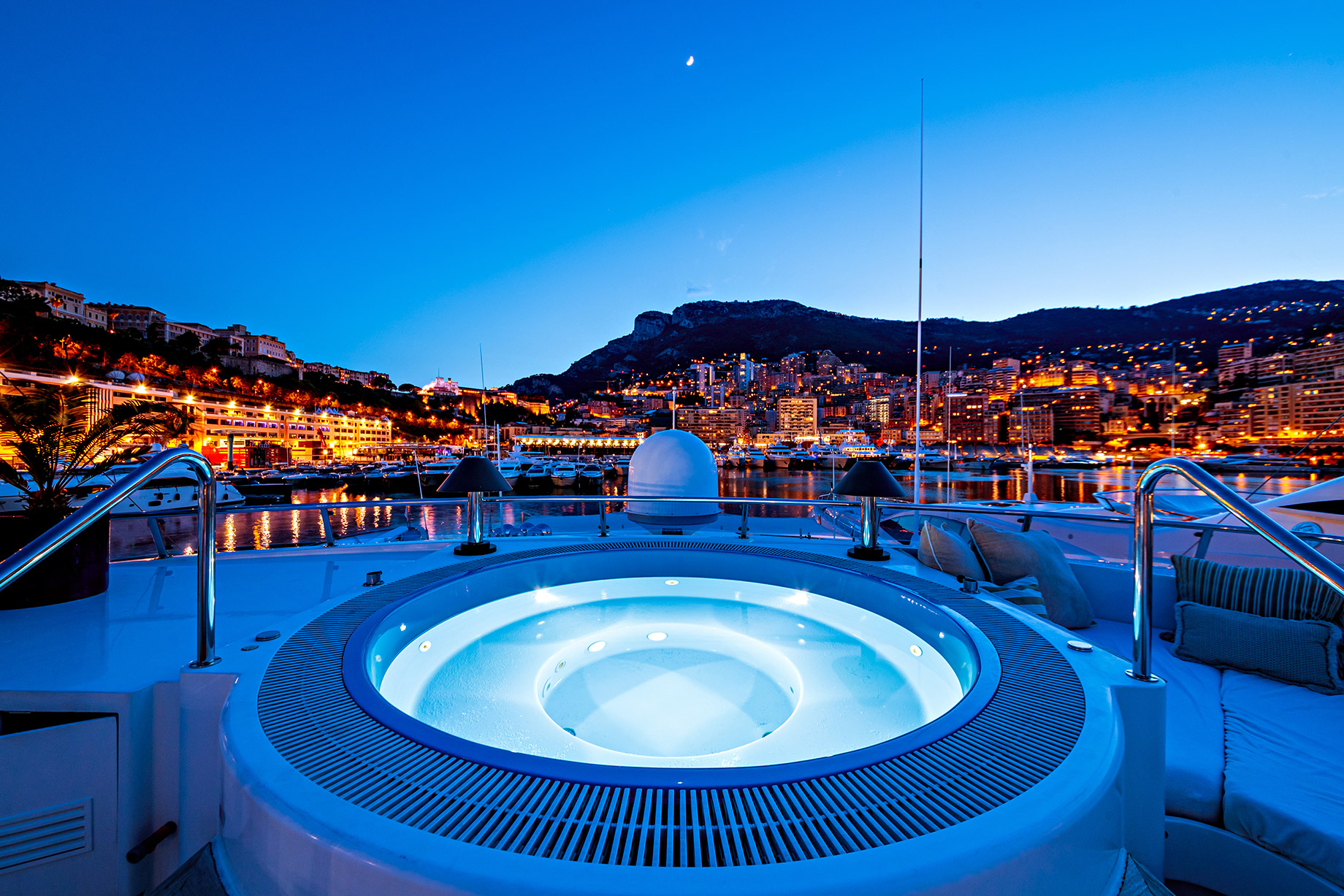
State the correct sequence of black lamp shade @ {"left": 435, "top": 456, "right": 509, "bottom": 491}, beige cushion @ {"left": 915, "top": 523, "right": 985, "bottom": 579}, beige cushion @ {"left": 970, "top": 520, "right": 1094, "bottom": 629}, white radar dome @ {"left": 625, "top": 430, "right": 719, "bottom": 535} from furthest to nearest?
white radar dome @ {"left": 625, "top": 430, "right": 719, "bottom": 535} < black lamp shade @ {"left": 435, "top": 456, "right": 509, "bottom": 491} < beige cushion @ {"left": 915, "top": 523, "right": 985, "bottom": 579} < beige cushion @ {"left": 970, "top": 520, "right": 1094, "bottom": 629}

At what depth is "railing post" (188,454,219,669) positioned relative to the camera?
1808 millimetres

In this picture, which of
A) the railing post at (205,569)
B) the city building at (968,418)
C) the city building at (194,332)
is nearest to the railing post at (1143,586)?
the railing post at (205,569)

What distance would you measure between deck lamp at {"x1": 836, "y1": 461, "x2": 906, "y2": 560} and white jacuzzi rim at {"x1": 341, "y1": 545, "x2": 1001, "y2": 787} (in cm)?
46

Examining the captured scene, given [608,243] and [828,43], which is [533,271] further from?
[828,43]

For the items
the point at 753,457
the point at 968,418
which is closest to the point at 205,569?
the point at 968,418

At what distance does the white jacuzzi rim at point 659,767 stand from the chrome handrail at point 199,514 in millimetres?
459

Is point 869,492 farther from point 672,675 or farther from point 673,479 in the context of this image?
point 673,479

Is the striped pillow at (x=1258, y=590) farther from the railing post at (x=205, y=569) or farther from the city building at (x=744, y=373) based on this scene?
the city building at (x=744, y=373)

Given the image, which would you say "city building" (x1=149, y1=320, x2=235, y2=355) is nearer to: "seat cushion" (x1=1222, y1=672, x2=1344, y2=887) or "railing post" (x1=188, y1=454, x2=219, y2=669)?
"railing post" (x1=188, y1=454, x2=219, y2=669)

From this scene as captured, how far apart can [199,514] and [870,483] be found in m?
3.56

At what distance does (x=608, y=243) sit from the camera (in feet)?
93.4

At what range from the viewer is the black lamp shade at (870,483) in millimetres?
3469

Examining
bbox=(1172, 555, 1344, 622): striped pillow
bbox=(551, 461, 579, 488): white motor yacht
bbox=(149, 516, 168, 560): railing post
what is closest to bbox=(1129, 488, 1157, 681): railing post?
bbox=(1172, 555, 1344, 622): striped pillow

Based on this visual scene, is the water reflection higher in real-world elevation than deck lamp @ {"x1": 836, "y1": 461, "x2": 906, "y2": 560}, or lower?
lower
